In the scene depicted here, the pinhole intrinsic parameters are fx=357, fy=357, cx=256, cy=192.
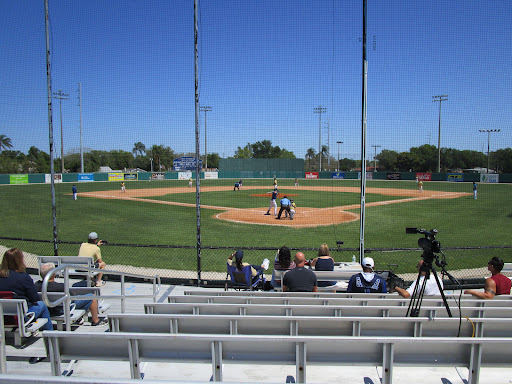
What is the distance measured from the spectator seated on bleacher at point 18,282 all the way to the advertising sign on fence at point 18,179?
2219 inches

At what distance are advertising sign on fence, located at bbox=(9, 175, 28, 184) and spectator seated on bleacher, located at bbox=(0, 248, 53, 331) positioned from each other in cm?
5635

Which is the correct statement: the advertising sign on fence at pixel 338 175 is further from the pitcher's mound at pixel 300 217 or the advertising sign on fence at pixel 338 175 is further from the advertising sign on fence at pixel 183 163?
the pitcher's mound at pixel 300 217

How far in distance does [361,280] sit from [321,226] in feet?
42.2

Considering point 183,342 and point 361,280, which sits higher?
point 183,342

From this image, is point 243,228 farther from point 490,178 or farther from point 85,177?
point 490,178

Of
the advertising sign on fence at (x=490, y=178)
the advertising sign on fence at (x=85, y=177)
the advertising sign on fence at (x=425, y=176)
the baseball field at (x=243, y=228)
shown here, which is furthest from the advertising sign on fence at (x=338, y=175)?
the advertising sign on fence at (x=85, y=177)

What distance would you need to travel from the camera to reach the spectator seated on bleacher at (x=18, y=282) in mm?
4602

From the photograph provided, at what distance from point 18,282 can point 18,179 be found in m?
57.0

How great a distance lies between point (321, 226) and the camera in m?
18.6

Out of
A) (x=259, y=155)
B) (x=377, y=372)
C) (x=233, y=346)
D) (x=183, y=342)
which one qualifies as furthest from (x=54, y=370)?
(x=259, y=155)

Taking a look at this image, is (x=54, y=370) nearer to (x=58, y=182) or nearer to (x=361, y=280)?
(x=361, y=280)

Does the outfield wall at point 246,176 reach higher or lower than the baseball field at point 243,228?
higher

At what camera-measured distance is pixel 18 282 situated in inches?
182

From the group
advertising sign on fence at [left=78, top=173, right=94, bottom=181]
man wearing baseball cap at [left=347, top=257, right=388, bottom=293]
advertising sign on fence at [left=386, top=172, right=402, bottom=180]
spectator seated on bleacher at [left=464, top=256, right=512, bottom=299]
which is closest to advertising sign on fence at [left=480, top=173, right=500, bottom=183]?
advertising sign on fence at [left=386, top=172, right=402, bottom=180]
